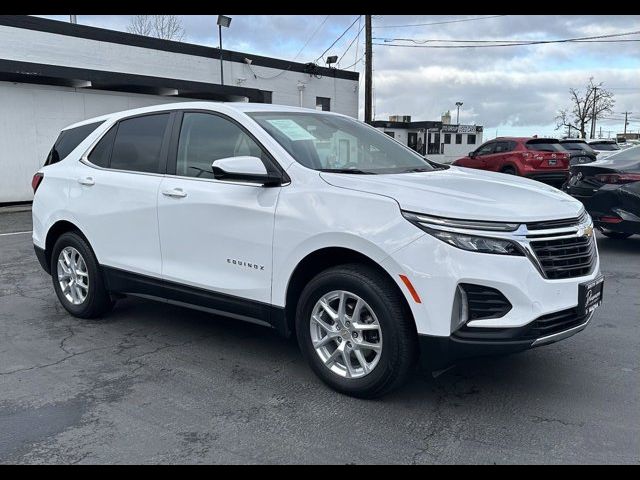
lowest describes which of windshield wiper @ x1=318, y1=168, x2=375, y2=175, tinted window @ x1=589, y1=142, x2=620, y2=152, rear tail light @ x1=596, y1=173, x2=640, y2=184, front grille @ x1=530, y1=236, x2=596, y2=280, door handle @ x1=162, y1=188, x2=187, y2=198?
front grille @ x1=530, y1=236, x2=596, y2=280

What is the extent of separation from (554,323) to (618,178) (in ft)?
18.5

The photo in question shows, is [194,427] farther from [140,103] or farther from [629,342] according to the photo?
[140,103]

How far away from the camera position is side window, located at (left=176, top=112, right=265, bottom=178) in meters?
4.25

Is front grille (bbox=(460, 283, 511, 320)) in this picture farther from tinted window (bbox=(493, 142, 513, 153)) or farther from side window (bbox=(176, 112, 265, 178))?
tinted window (bbox=(493, 142, 513, 153))

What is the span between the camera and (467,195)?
3.49 metres

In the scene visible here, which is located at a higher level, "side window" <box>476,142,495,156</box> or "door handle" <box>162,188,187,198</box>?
"side window" <box>476,142,495,156</box>

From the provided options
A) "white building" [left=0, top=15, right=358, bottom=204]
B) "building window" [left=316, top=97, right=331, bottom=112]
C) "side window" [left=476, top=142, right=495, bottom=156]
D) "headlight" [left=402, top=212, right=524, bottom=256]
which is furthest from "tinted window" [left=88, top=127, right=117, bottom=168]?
"building window" [left=316, top=97, right=331, bottom=112]

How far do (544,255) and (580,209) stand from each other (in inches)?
26.6

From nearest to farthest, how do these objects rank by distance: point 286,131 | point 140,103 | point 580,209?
point 580,209 → point 286,131 → point 140,103

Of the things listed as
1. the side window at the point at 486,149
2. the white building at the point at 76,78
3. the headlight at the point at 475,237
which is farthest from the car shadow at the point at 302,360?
the side window at the point at 486,149

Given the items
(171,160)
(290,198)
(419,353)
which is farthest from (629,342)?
(171,160)

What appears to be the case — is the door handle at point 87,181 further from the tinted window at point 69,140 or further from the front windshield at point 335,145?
the front windshield at point 335,145

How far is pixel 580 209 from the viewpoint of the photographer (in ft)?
12.4

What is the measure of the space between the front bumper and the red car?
14.1 m
